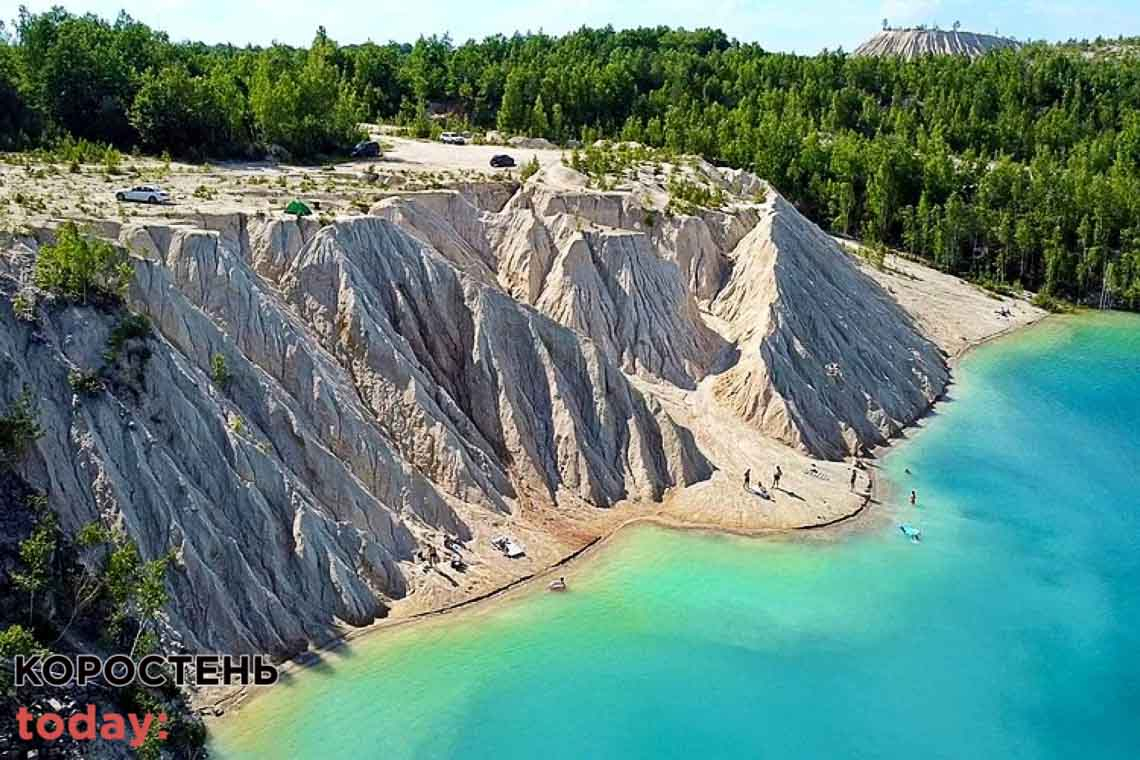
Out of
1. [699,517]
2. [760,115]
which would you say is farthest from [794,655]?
[760,115]

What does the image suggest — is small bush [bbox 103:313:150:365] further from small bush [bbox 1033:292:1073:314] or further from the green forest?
small bush [bbox 1033:292:1073:314]

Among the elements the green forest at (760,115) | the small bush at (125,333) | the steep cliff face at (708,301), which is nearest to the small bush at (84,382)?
the small bush at (125,333)

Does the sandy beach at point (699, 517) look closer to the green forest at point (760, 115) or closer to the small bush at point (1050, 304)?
the small bush at point (1050, 304)

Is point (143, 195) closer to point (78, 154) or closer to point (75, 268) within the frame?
point (78, 154)

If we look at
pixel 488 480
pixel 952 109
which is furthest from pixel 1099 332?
pixel 488 480

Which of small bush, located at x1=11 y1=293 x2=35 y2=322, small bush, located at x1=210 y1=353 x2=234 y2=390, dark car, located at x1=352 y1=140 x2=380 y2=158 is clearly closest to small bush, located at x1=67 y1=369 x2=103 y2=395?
small bush, located at x1=11 y1=293 x2=35 y2=322

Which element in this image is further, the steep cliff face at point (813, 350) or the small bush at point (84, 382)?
the steep cliff face at point (813, 350)

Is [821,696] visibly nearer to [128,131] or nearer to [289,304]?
[289,304]
